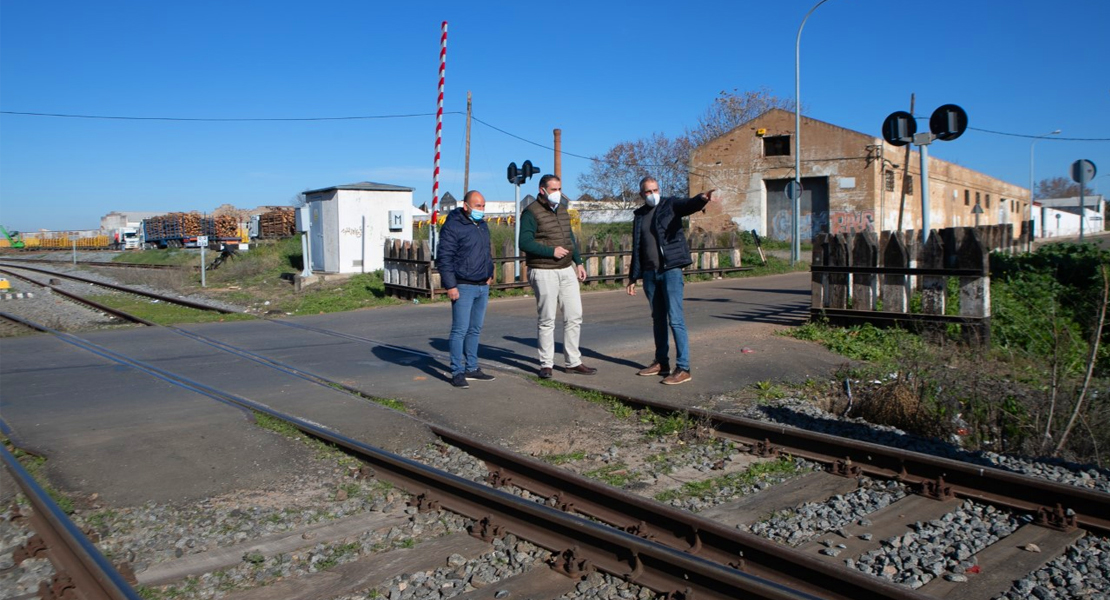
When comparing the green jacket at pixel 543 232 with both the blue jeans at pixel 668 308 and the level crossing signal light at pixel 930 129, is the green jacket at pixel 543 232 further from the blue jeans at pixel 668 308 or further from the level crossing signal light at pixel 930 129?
the level crossing signal light at pixel 930 129

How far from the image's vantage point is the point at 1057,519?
4375 millimetres

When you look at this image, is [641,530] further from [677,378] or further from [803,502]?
[677,378]

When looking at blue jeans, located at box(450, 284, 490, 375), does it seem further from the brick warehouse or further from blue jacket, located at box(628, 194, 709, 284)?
the brick warehouse

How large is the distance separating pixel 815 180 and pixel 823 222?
1905 mm

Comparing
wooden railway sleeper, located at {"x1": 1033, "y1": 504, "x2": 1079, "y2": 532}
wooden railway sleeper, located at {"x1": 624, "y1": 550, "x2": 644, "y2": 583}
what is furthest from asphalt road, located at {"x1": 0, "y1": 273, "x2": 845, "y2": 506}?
wooden railway sleeper, located at {"x1": 1033, "y1": 504, "x2": 1079, "y2": 532}

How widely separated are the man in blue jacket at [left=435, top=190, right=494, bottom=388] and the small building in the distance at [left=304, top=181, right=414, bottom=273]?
1325 cm

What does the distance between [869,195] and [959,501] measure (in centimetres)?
3341

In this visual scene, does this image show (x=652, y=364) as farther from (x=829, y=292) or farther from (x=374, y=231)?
(x=374, y=231)

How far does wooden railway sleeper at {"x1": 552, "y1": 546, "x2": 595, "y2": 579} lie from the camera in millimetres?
3900

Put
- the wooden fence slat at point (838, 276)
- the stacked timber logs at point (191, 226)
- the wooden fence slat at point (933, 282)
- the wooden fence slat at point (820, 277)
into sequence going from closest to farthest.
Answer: the wooden fence slat at point (933, 282), the wooden fence slat at point (838, 276), the wooden fence slat at point (820, 277), the stacked timber logs at point (191, 226)

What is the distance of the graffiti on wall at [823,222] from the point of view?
3612cm

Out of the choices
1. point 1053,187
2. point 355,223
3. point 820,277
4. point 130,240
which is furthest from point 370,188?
point 1053,187

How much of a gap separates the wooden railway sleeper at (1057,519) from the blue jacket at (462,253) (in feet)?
16.8

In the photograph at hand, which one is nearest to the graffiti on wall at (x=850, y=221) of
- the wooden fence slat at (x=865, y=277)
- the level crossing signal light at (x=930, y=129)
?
the level crossing signal light at (x=930, y=129)
